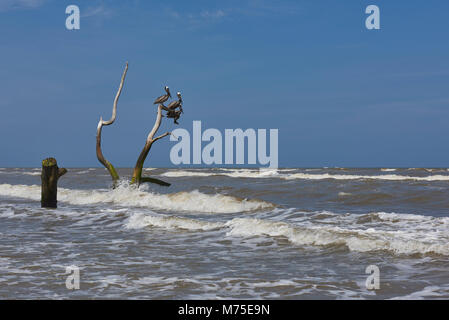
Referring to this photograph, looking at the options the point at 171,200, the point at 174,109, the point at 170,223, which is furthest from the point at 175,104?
the point at 170,223

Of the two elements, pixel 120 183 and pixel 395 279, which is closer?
pixel 395 279

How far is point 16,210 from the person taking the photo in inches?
621

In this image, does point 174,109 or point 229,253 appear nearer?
point 229,253

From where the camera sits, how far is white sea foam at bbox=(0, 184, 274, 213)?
16.5 meters

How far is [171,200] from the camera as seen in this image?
18250 mm

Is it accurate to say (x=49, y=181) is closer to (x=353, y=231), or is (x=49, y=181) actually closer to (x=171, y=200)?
(x=171, y=200)

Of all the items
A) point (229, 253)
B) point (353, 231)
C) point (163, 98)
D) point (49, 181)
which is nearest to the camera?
point (229, 253)

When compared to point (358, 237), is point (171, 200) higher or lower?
lower

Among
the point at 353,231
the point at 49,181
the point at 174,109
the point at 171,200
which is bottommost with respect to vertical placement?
the point at 171,200

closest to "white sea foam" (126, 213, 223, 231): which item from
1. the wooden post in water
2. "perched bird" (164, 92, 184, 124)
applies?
the wooden post in water

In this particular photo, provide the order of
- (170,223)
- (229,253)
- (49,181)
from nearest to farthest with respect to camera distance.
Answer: (229,253) < (170,223) < (49,181)

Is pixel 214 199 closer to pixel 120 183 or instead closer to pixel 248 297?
pixel 120 183
